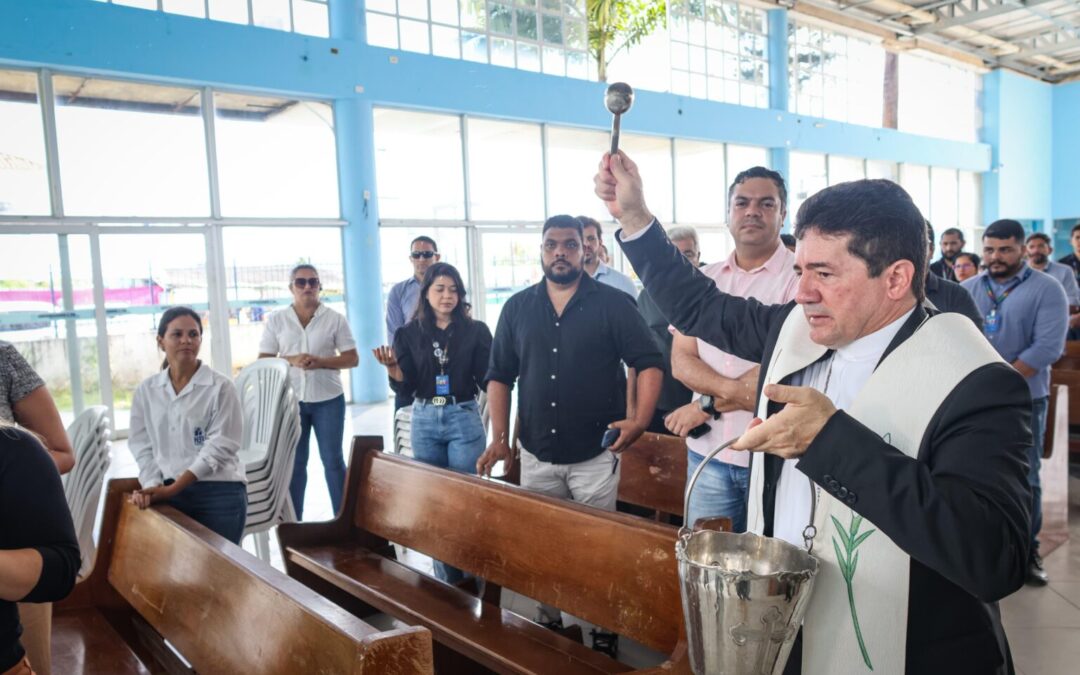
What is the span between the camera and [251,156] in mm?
7879

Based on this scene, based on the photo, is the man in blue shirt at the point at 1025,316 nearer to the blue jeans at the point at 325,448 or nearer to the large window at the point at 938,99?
the blue jeans at the point at 325,448

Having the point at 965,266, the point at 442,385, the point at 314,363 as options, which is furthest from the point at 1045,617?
the point at 965,266

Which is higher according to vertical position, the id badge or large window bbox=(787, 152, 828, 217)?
large window bbox=(787, 152, 828, 217)

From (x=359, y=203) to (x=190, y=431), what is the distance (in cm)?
573

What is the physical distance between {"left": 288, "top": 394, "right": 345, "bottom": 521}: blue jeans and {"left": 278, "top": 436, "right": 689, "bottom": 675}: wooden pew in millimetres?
1286

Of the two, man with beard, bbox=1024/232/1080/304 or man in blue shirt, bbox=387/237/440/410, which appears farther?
man with beard, bbox=1024/232/1080/304

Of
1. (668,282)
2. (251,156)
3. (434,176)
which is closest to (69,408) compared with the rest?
(251,156)

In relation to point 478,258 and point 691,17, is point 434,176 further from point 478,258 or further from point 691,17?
point 691,17

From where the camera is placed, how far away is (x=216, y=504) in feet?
9.41

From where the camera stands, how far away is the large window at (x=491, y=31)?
873 centimetres

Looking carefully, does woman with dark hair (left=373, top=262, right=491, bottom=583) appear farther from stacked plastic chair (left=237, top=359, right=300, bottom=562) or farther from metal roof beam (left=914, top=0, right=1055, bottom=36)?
metal roof beam (left=914, top=0, right=1055, bottom=36)

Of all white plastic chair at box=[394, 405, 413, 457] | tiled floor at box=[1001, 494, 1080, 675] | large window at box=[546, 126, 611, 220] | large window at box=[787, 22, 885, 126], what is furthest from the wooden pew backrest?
large window at box=[787, 22, 885, 126]

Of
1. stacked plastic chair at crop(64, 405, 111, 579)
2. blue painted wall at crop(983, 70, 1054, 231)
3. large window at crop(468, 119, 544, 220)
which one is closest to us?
stacked plastic chair at crop(64, 405, 111, 579)

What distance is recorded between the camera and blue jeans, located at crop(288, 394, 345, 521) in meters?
4.21
